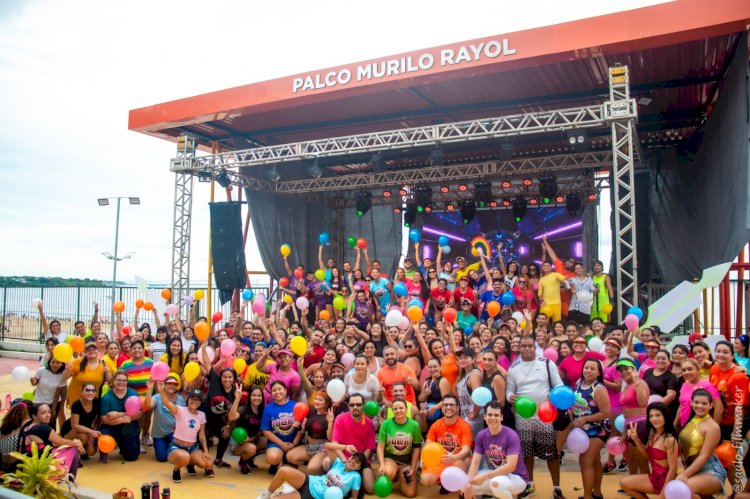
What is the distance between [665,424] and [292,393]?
3.54m

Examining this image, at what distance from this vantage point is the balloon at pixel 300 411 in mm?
5516

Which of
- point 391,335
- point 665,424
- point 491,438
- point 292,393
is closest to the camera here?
point 665,424

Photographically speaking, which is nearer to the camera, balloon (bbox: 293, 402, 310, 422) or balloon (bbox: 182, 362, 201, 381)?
balloon (bbox: 293, 402, 310, 422)

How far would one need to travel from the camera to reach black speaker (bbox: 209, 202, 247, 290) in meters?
12.6

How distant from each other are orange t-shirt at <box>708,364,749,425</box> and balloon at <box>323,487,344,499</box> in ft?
10.3

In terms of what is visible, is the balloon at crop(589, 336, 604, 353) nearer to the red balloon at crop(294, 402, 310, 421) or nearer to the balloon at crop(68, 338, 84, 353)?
the red balloon at crop(294, 402, 310, 421)

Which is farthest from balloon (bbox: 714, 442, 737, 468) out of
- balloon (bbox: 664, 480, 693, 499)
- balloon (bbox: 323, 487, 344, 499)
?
balloon (bbox: 323, 487, 344, 499)

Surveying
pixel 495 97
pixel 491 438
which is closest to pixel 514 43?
pixel 495 97

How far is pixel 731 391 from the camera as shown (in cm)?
461

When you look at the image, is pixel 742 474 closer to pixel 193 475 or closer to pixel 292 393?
pixel 292 393

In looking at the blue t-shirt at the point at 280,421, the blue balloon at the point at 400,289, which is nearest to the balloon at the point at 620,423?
the blue t-shirt at the point at 280,421

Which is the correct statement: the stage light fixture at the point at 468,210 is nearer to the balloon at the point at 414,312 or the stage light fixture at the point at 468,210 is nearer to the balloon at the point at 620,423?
the balloon at the point at 414,312

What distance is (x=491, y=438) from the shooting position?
4.65 m

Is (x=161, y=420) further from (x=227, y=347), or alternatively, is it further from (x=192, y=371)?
(x=227, y=347)
